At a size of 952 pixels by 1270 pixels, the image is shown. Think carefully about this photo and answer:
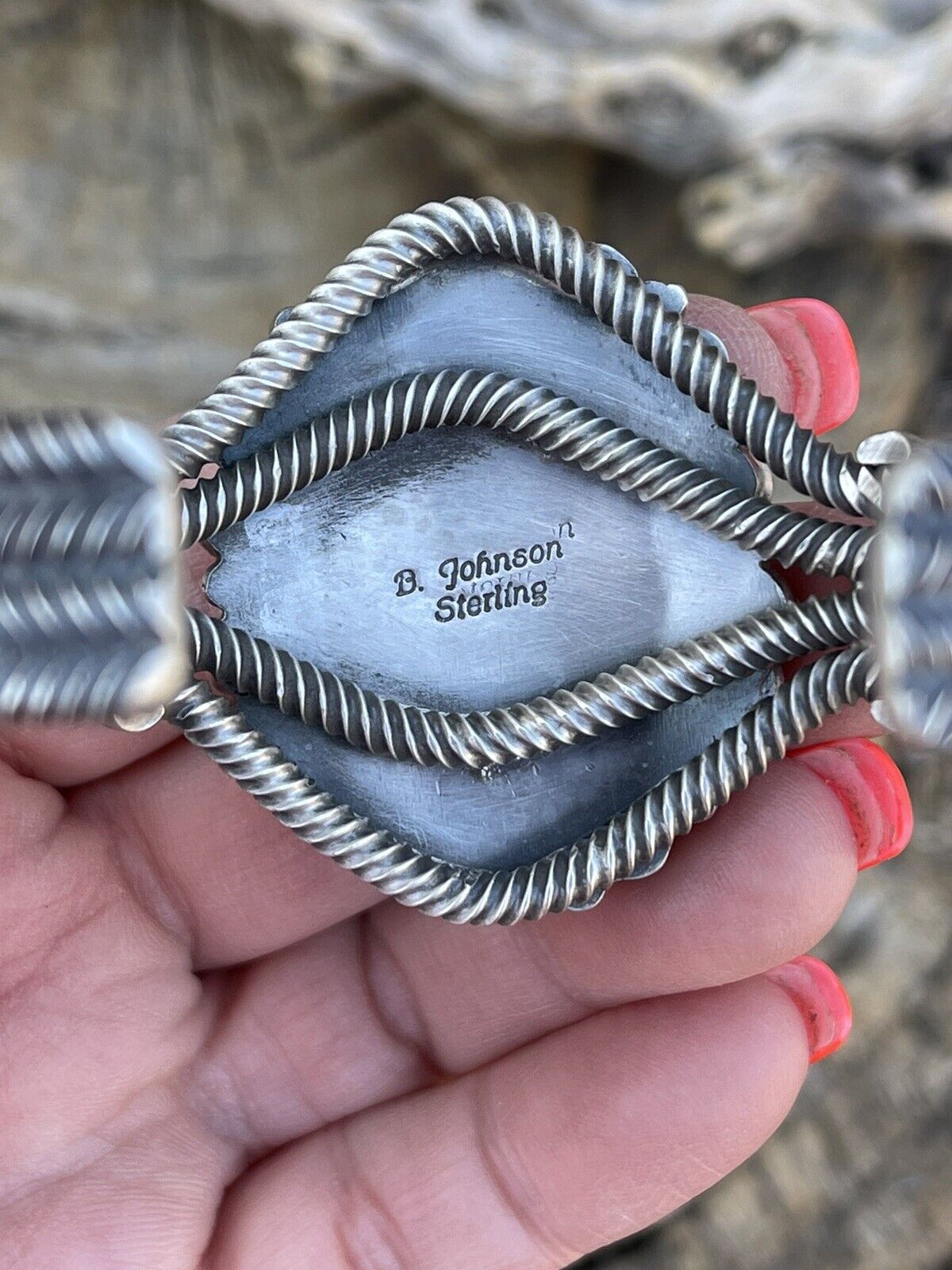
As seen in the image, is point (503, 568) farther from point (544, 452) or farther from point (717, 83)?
point (717, 83)

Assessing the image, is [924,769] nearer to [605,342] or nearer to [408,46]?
[605,342]

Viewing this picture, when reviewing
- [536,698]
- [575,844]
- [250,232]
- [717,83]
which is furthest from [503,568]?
[250,232]

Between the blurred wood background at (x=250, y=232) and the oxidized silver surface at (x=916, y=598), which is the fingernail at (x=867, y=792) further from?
the blurred wood background at (x=250, y=232)

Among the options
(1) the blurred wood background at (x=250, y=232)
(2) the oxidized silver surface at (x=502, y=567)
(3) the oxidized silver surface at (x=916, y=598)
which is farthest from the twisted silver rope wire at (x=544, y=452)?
(1) the blurred wood background at (x=250, y=232)

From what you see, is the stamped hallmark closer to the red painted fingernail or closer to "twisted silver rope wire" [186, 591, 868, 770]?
"twisted silver rope wire" [186, 591, 868, 770]

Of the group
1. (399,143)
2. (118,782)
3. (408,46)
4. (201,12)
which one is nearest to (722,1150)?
(118,782)

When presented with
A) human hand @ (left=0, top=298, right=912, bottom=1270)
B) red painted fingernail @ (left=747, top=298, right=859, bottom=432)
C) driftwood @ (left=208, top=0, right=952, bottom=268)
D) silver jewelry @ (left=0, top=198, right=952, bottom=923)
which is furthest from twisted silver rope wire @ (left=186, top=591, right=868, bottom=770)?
driftwood @ (left=208, top=0, right=952, bottom=268)
